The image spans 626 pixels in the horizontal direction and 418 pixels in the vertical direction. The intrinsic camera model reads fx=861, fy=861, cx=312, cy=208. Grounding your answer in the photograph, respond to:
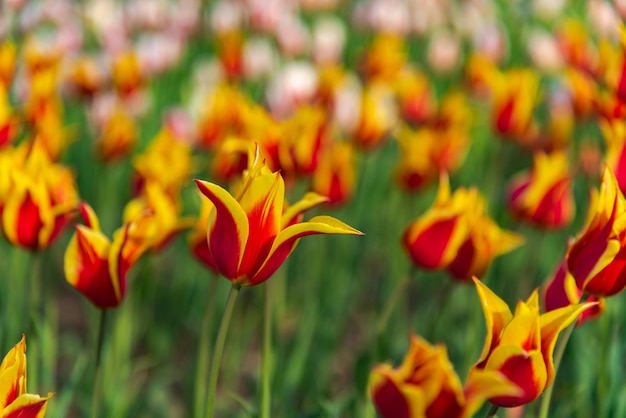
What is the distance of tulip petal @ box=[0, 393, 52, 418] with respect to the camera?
2.96 ft

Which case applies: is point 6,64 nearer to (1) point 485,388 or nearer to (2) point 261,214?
(2) point 261,214

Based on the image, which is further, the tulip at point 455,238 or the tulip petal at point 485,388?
the tulip at point 455,238

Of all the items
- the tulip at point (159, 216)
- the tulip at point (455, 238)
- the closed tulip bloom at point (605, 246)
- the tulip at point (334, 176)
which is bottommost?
the tulip at point (334, 176)

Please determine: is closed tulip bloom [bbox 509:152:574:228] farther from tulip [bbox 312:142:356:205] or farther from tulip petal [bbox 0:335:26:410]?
tulip petal [bbox 0:335:26:410]

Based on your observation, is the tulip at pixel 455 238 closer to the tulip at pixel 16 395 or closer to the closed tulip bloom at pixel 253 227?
the closed tulip bloom at pixel 253 227

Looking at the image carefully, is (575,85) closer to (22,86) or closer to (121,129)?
(121,129)

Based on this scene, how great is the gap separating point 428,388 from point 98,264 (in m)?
0.54

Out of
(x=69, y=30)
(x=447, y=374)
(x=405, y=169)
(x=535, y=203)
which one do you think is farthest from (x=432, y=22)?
(x=447, y=374)

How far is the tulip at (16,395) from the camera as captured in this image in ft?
2.97

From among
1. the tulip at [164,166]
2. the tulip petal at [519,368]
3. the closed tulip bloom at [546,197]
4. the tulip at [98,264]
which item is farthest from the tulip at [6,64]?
the tulip petal at [519,368]

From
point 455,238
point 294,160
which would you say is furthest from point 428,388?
point 294,160

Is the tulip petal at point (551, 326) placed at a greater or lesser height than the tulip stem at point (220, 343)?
greater

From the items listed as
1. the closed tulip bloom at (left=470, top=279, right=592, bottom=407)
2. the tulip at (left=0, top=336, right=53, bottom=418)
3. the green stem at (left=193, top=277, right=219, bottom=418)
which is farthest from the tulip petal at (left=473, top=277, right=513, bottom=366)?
the green stem at (left=193, top=277, right=219, bottom=418)

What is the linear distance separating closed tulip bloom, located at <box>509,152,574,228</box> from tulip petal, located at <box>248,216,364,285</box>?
110 cm
